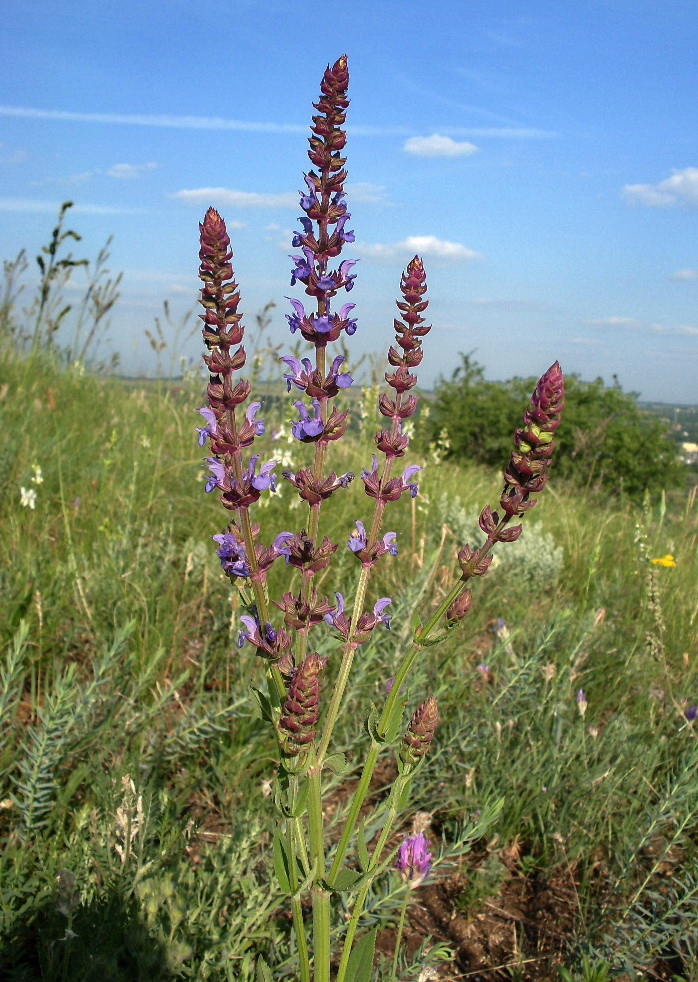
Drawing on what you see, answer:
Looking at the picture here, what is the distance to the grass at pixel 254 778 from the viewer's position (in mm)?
1655

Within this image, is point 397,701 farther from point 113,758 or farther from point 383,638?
point 383,638

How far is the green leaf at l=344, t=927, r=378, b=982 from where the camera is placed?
1284 millimetres

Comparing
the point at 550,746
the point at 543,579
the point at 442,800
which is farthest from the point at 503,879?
the point at 543,579

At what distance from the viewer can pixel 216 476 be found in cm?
124

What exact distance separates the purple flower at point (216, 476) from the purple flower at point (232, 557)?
0.08 metres

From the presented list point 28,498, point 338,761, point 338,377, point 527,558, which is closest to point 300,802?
point 338,761

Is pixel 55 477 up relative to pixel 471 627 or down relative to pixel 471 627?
up

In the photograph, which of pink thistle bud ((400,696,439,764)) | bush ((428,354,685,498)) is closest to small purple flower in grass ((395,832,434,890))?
pink thistle bud ((400,696,439,764))

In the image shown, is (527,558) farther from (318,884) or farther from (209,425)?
(209,425)

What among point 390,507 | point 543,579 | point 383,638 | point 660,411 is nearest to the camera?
point 383,638

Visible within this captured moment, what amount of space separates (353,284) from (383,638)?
1.80 m

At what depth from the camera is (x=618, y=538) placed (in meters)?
5.09

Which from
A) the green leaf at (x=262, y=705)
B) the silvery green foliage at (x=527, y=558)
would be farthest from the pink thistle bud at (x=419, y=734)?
the silvery green foliage at (x=527, y=558)

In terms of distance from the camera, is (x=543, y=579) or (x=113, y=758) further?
(x=543, y=579)
